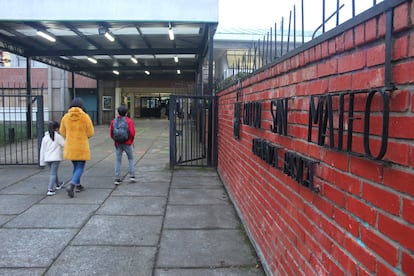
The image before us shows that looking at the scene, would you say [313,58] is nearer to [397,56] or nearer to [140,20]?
[397,56]

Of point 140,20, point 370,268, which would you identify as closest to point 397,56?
point 370,268

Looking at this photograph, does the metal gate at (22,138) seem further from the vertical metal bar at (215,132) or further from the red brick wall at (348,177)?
the red brick wall at (348,177)

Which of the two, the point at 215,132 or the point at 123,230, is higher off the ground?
the point at 215,132

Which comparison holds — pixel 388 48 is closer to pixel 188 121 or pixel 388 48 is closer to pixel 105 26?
pixel 188 121

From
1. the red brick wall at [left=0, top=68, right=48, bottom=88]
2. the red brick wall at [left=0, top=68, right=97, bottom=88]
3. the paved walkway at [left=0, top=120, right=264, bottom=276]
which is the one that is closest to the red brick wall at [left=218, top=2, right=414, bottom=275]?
the paved walkway at [left=0, top=120, right=264, bottom=276]

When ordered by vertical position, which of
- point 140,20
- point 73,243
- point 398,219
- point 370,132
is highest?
point 140,20

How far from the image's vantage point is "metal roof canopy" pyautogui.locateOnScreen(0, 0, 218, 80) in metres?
9.88

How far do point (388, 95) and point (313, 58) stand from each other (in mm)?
997

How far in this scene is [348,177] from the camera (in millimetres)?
1871

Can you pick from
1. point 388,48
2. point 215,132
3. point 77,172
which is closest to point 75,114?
point 77,172

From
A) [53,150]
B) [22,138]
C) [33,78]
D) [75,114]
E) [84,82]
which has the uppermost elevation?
[33,78]

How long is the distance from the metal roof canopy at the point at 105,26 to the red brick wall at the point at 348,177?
7060mm

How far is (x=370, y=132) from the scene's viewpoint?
1.64m

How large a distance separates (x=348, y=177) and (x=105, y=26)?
1036cm
